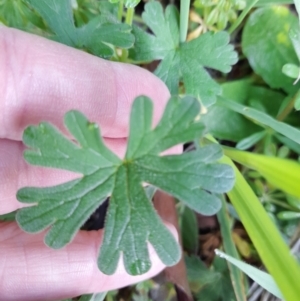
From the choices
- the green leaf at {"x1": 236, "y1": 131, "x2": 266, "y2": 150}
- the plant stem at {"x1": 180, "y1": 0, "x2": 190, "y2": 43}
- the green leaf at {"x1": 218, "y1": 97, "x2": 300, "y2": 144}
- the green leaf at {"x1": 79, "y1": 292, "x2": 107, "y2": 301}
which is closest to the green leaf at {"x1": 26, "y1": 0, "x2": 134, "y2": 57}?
the plant stem at {"x1": 180, "y1": 0, "x2": 190, "y2": 43}

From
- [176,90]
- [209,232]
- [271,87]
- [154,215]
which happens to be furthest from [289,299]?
[271,87]

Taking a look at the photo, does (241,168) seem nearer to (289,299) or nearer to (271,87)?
(271,87)

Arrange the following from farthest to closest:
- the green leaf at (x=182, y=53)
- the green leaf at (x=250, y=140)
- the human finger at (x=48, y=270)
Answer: the green leaf at (x=250, y=140) < the human finger at (x=48, y=270) < the green leaf at (x=182, y=53)

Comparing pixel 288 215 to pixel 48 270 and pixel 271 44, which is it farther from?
pixel 48 270

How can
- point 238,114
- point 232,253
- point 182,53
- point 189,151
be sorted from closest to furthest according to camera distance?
1. point 189,151
2. point 182,53
3. point 232,253
4. point 238,114

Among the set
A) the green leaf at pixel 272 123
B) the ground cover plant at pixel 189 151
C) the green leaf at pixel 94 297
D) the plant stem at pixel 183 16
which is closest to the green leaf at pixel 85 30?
the ground cover plant at pixel 189 151

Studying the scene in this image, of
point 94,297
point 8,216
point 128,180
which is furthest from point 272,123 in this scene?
point 8,216

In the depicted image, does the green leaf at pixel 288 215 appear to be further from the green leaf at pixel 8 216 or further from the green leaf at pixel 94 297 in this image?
the green leaf at pixel 8 216
